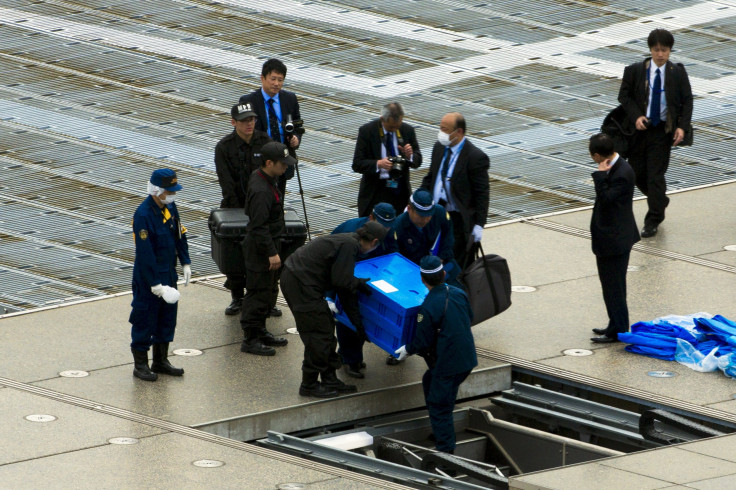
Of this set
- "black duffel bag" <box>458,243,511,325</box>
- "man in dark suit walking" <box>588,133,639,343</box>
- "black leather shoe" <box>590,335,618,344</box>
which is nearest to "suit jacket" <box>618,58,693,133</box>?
"man in dark suit walking" <box>588,133,639,343</box>

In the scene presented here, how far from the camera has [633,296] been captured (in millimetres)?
13281

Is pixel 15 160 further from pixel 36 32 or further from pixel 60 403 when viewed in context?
pixel 60 403

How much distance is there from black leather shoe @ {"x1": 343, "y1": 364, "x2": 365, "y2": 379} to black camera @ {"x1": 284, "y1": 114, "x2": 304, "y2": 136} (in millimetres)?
2315

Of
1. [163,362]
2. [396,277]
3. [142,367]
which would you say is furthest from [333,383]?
[142,367]

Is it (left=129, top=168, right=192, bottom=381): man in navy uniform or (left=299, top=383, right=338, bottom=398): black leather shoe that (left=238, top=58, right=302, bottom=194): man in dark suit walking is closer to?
(left=129, top=168, right=192, bottom=381): man in navy uniform

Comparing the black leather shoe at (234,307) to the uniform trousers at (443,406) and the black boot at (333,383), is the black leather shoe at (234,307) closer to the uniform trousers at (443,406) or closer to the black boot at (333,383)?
the black boot at (333,383)

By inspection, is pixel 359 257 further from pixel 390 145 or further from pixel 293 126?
pixel 293 126

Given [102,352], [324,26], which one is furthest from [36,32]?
[102,352]

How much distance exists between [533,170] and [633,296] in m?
4.05

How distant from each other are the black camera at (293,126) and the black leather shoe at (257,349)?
199cm

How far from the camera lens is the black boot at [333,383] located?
11211mm

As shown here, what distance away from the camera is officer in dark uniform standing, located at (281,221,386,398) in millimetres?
10945

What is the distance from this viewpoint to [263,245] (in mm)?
11688

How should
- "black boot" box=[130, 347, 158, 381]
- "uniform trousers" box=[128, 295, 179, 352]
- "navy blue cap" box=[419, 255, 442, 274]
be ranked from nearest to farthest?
"navy blue cap" box=[419, 255, 442, 274] < "uniform trousers" box=[128, 295, 179, 352] < "black boot" box=[130, 347, 158, 381]
